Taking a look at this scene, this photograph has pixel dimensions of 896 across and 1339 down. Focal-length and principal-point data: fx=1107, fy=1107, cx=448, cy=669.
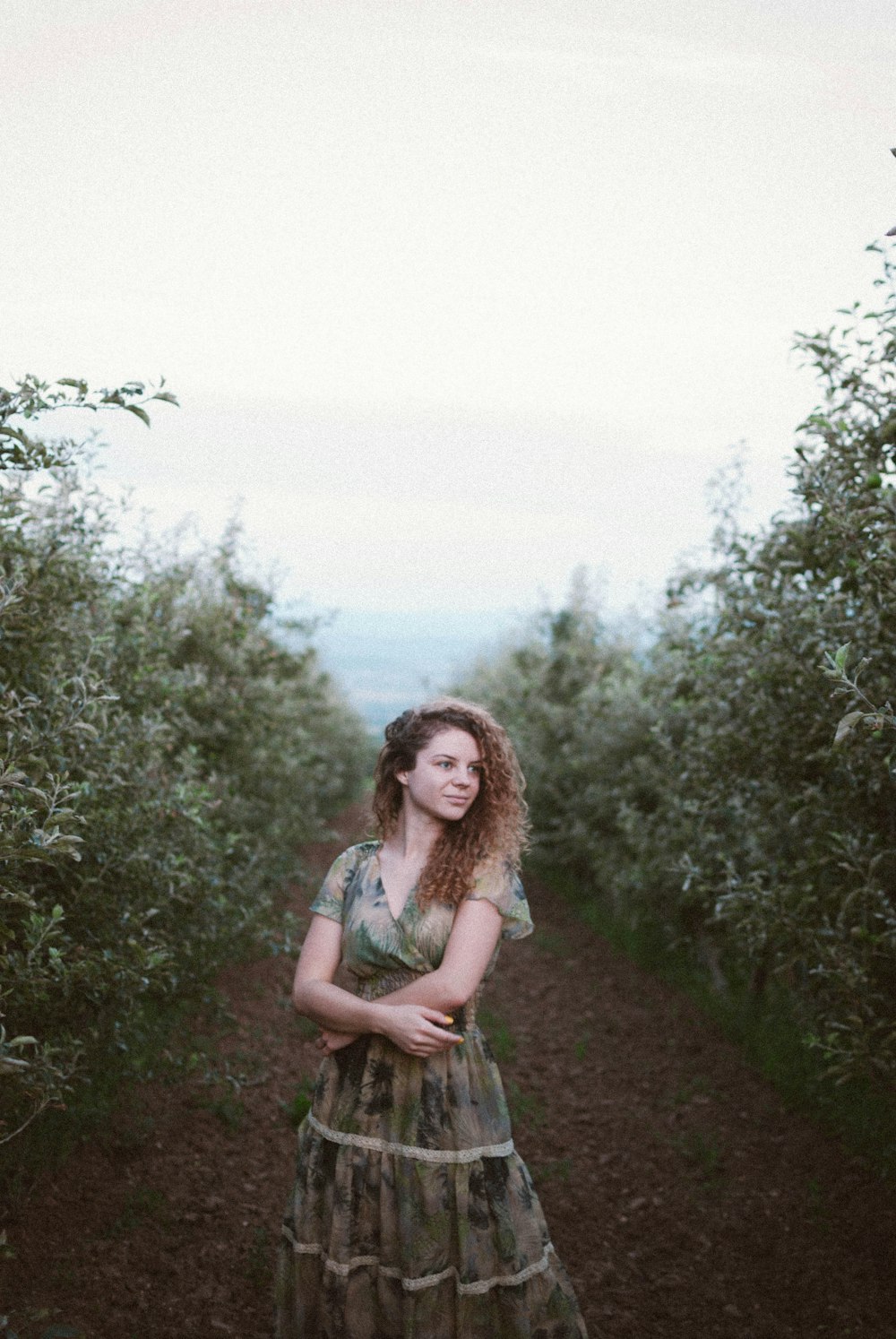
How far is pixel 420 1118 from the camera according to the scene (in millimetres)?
3326

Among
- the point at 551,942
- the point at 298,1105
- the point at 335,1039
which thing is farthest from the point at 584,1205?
the point at 551,942

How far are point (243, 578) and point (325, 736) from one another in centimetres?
1044

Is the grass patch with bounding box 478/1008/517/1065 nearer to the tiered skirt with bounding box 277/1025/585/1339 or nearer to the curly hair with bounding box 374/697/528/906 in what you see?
the tiered skirt with bounding box 277/1025/585/1339

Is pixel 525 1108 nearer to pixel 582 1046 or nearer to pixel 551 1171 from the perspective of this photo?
pixel 551 1171

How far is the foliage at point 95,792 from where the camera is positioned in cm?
391

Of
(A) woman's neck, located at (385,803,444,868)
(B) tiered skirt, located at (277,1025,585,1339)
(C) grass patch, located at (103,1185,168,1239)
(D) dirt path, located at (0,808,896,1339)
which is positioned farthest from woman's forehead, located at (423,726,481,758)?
(C) grass patch, located at (103,1185,168,1239)

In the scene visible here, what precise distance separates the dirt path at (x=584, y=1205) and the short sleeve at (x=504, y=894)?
210cm

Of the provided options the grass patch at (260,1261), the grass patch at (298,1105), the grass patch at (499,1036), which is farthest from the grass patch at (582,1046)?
the grass patch at (260,1261)

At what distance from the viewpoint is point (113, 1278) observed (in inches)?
177

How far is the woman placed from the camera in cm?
328

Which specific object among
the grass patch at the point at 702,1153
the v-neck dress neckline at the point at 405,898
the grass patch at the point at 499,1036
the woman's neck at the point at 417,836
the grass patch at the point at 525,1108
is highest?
the woman's neck at the point at 417,836

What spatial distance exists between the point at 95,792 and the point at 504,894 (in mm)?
2288

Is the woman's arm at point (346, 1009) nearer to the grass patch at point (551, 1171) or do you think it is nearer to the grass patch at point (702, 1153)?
the grass patch at point (551, 1171)

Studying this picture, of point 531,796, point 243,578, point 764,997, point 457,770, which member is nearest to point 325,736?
point 531,796
